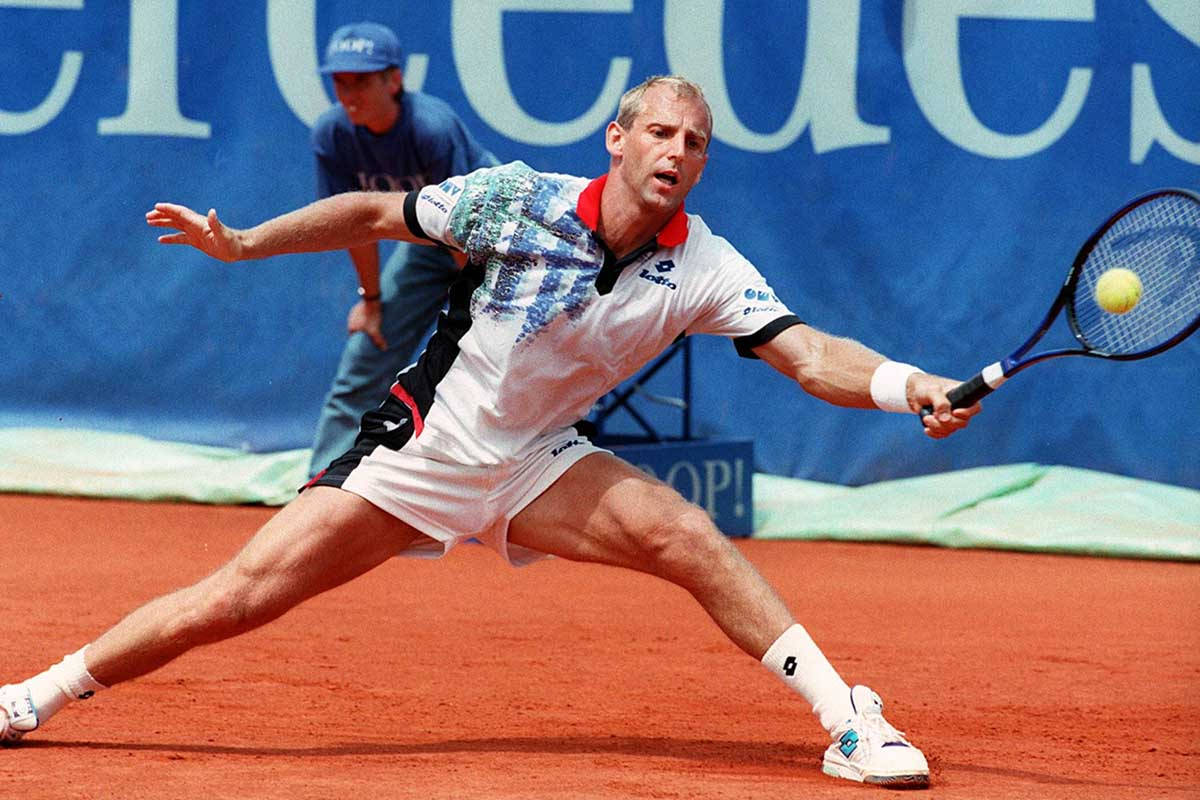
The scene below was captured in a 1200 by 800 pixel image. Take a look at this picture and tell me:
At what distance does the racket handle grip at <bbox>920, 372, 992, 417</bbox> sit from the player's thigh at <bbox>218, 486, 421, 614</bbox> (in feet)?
3.97

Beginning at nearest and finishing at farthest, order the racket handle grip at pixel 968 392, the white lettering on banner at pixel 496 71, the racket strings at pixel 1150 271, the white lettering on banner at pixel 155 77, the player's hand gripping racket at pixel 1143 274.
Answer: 1. the racket handle grip at pixel 968 392
2. the player's hand gripping racket at pixel 1143 274
3. the racket strings at pixel 1150 271
4. the white lettering on banner at pixel 496 71
5. the white lettering on banner at pixel 155 77

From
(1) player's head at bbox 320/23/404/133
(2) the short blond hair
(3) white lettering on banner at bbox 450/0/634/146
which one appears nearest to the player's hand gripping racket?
(2) the short blond hair

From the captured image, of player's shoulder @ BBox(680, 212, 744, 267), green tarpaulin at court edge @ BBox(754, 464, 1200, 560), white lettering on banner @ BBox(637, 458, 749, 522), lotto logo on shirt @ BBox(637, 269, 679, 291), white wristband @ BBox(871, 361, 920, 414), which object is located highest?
player's shoulder @ BBox(680, 212, 744, 267)

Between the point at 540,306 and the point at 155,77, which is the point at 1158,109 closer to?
the point at 155,77

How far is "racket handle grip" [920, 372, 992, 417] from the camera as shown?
11.4 feet

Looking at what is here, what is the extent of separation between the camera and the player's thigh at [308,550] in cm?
371

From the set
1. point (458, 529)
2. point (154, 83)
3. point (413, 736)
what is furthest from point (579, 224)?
point (154, 83)

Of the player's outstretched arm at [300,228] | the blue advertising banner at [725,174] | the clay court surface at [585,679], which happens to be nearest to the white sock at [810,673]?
the clay court surface at [585,679]

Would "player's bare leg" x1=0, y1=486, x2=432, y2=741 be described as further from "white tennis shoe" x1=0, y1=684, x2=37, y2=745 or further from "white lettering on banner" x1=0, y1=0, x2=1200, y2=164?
"white lettering on banner" x1=0, y1=0, x2=1200, y2=164

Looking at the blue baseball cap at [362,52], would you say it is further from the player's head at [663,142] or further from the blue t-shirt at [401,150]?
the player's head at [663,142]

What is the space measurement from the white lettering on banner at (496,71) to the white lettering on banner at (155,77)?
1217mm

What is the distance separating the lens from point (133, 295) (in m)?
8.12

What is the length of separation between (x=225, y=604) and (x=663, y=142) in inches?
53.0

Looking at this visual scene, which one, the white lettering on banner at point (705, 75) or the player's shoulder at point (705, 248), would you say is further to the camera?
the white lettering on banner at point (705, 75)
